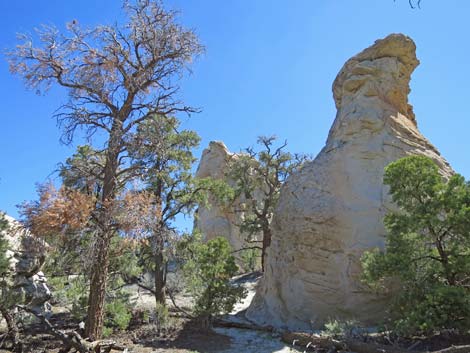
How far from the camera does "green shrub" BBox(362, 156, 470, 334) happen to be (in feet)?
31.0

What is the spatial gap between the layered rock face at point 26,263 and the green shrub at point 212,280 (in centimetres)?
507

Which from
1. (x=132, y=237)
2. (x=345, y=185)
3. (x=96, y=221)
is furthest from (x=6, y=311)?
(x=345, y=185)

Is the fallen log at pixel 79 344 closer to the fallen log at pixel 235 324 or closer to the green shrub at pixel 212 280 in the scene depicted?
the green shrub at pixel 212 280

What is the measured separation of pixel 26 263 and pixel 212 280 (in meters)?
6.04

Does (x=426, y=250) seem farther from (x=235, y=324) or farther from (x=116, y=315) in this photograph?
(x=116, y=315)

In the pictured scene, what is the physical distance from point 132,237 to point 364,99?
1243 centimetres

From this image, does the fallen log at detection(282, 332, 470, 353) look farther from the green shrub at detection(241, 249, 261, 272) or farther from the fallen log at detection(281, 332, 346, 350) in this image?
the green shrub at detection(241, 249, 261, 272)

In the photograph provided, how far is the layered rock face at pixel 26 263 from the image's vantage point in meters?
8.10

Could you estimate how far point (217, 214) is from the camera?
124 feet

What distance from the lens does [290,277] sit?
15.4m

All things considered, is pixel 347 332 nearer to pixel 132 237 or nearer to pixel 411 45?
pixel 132 237

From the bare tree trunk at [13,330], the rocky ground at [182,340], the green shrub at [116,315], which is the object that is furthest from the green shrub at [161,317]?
the bare tree trunk at [13,330]

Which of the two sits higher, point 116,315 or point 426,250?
point 426,250

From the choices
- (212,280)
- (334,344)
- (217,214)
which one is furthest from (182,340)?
(217,214)
